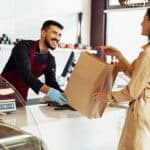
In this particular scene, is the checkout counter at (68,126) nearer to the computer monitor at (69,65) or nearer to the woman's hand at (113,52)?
the woman's hand at (113,52)

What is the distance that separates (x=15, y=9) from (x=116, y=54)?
2.00 m

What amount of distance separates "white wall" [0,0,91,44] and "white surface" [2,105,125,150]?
1.70 meters

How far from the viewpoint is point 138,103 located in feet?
5.73

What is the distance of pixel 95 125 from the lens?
211 centimetres

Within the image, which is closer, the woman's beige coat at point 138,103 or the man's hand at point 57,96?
the woman's beige coat at point 138,103

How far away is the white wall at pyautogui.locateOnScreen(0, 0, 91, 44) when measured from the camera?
3.63 metres

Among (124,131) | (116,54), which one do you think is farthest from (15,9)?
(124,131)

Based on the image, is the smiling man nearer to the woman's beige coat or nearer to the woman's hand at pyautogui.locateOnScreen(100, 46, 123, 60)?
the woman's hand at pyautogui.locateOnScreen(100, 46, 123, 60)

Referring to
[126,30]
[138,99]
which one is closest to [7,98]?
[138,99]

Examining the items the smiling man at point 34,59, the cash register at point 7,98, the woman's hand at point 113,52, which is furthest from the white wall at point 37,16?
the cash register at point 7,98

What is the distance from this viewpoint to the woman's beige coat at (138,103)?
1.66m

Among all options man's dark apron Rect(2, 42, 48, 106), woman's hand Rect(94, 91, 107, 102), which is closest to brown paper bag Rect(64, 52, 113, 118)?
woman's hand Rect(94, 91, 107, 102)

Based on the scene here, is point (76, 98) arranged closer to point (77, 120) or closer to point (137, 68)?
point (77, 120)

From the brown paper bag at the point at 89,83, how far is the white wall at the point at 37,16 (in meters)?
1.91
